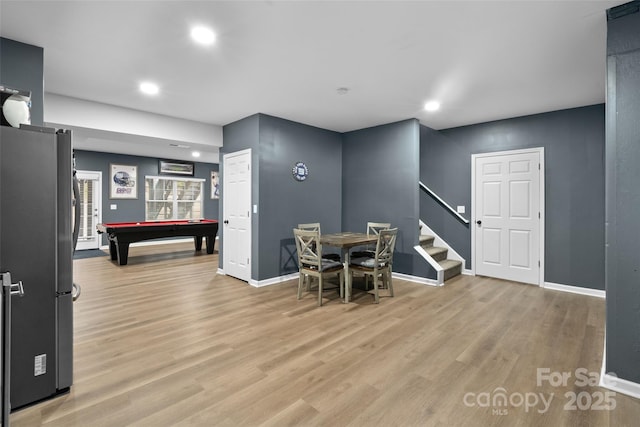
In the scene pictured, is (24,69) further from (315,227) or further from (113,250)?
(113,250)

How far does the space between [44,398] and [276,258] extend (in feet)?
10.4

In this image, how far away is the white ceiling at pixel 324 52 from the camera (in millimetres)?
2174

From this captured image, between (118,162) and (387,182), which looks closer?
(387,182)

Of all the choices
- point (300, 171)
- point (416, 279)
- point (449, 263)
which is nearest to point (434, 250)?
point (449, 263)

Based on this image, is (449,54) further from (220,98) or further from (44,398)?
(44,398)

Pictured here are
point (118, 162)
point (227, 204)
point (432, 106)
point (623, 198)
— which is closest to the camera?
point (623, 198)

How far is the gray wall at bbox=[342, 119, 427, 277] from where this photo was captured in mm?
4934

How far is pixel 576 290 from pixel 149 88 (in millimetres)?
6255

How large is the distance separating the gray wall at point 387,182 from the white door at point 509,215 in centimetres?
116

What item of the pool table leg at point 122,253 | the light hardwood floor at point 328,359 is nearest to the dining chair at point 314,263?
the light hardwood floor at point 328,359

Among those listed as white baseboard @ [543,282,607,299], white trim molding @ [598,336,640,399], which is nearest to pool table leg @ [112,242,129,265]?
white trim molding @ [598,336,640,399]

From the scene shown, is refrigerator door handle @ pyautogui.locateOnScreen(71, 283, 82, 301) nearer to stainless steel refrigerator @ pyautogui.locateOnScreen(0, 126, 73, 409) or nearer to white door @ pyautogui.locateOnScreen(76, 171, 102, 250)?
stainless steel refrigerator @ pyautogui.locateOnScreen(0, 126, 73, 409)

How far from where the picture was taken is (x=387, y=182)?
5.27 metres

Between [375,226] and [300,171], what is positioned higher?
[300,171]
